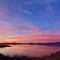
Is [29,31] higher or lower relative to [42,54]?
higher

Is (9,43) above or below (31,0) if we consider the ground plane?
below

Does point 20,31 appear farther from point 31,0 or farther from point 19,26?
point 31,0

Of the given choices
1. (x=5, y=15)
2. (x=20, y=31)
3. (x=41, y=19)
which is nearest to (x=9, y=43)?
(x=20, y=31)

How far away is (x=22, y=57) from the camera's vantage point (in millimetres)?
1307

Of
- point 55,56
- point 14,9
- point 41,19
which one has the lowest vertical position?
point 55,56

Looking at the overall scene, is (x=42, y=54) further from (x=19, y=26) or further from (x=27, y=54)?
(x=19, y=26)

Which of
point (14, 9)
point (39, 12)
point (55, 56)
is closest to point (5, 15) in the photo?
point (14, 9)

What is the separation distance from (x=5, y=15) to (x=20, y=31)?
→ 0.22 metres

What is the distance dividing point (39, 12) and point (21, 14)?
0.58ft

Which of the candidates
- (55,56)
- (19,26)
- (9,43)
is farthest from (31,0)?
(55,56)

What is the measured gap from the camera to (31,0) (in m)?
1.29

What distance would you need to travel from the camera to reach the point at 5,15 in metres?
1.35

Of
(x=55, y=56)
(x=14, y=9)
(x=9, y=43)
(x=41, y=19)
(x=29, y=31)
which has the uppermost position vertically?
(x=14, y=9)

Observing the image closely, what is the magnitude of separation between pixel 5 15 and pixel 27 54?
1.45 feet
